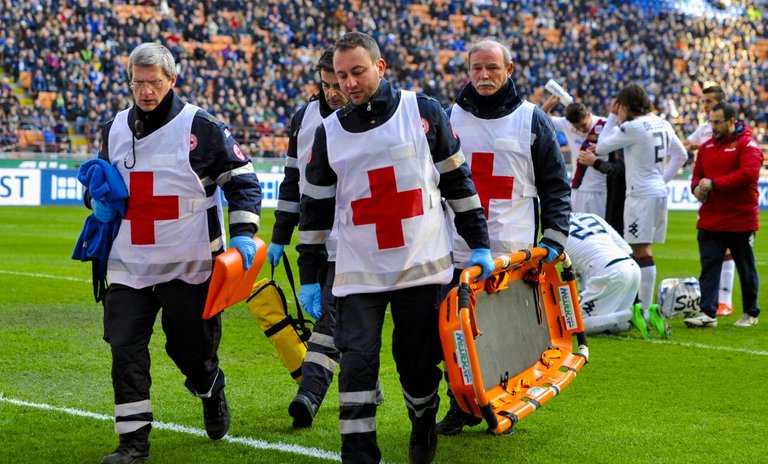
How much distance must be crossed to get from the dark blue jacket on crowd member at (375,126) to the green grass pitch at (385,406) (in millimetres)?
1106

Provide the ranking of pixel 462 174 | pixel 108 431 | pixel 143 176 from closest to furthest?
pixel 462 174 → pixel 143 176 → pixel 108 431

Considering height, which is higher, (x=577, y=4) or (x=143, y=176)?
(x=577, y=4)

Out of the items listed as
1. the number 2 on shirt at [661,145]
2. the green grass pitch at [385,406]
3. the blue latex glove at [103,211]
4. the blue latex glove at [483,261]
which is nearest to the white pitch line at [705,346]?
the green grass pitch at [385,406]

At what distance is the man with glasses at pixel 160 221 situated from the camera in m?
5.05

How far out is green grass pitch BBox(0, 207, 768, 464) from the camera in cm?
531

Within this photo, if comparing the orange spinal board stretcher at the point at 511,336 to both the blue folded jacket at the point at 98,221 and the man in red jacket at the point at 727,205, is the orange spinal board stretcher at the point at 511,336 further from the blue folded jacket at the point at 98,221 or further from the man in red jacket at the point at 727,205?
the man in red jacket at the point at 727,205

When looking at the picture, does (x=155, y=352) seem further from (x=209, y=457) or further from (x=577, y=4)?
(x=577, y=4)

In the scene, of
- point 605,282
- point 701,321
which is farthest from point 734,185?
point 605,282

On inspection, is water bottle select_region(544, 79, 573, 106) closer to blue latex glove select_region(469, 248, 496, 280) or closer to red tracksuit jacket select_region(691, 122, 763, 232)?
red tracksuit jacket select_region(691, 122, 763, 232)

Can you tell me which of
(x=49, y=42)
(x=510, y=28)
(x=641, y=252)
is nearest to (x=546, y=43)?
(x=510, y=28)

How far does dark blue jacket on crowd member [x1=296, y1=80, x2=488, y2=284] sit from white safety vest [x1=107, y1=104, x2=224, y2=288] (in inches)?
23.8

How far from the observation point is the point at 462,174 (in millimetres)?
4797

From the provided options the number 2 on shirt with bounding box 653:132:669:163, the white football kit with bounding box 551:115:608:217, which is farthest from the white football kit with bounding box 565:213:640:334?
the white football kit with bounding box 551:115:608:217

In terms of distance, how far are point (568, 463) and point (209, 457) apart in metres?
1.65
